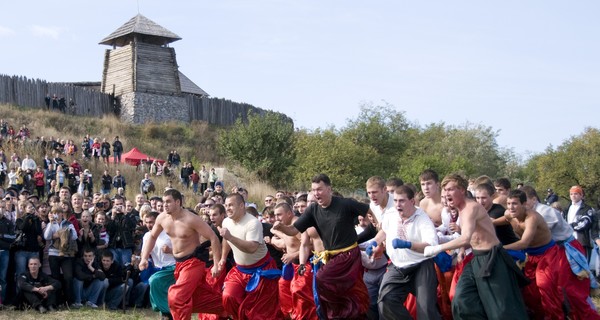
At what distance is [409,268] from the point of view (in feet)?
27.7

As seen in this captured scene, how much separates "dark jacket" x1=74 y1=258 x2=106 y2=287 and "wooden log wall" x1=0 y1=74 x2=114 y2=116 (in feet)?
123

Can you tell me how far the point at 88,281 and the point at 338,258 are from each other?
559 centimetres

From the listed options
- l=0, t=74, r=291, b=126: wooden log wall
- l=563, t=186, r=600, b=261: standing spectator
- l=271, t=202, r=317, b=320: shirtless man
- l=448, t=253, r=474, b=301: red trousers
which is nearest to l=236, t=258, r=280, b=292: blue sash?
l=271, t=202, r=317, b=320: shirtless man

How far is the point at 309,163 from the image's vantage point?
39.1 meters

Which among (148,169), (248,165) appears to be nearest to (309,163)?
(248,165)

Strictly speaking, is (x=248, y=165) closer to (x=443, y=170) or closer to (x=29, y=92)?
(x=443, y=170)

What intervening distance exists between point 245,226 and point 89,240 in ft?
14.8

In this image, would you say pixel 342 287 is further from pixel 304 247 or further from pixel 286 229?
pixel 286 229

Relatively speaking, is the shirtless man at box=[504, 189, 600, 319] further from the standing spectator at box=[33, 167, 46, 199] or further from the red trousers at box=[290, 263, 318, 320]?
the standing spectator at box=[33, 167, 46, 199]

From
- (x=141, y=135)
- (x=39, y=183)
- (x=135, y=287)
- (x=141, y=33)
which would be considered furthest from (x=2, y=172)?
(x=141, y=33)

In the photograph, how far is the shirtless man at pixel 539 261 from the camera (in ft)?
30.3

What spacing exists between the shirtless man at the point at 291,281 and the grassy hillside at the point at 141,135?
21872 millimetres

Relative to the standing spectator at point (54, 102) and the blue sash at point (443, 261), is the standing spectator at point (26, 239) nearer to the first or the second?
the blue sash at point (443, 261)

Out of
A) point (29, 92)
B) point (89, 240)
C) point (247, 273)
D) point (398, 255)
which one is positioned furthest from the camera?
point (29, 92)
